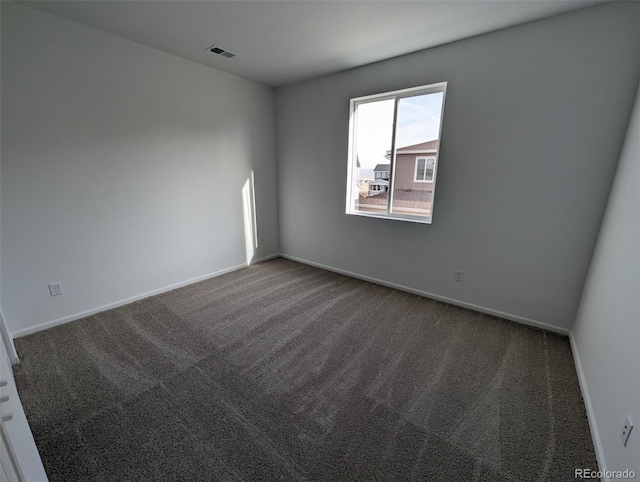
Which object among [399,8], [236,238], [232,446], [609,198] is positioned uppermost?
[399,8]

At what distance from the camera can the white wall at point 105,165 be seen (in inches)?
84.7

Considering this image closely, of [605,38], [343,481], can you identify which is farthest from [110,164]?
[605,38]

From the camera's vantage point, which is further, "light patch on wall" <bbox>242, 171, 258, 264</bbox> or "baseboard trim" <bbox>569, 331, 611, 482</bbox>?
"light patch on wall" <bbox>242, 171, 258, 264</bbox>

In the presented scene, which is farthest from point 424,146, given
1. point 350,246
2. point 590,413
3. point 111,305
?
point 111,305

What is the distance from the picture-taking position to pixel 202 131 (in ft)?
10.7

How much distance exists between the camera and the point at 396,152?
3146 millimetres

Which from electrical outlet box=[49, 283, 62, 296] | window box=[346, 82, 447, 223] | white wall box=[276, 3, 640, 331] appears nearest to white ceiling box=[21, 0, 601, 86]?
white wall box=[276, 3, 640, 331]

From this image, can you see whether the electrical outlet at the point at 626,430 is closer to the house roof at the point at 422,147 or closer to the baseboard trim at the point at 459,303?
the baseboard trim at the point at 459,303

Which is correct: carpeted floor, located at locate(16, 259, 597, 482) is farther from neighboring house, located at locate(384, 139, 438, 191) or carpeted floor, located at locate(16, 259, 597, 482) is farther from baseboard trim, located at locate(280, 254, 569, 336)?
neighboring house, located at locate(384, 139, 438, 191)

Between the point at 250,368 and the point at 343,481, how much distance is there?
3.23 feet

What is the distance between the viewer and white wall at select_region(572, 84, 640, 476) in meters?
1.21

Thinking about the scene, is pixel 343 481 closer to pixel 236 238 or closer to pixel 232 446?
pixel 232 446

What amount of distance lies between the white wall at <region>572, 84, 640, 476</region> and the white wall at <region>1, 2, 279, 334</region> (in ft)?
12.5

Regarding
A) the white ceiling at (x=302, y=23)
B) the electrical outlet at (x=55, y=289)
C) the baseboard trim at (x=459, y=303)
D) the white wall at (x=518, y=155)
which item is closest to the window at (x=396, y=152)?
the white wall at (x=518, y=155)
